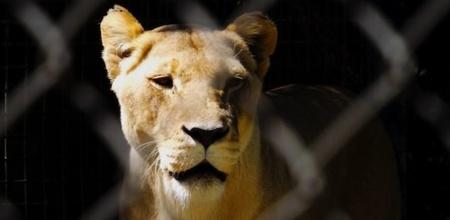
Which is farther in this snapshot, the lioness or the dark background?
the dark background

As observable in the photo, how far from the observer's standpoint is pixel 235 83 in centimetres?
353

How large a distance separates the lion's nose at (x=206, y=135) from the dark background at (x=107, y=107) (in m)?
2.29

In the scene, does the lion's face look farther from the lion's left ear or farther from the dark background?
the dark background

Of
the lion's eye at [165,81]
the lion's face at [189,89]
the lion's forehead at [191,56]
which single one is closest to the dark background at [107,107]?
the lion's face at [189,89]

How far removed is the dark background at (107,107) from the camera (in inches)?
215

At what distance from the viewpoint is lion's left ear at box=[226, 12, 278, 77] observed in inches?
150

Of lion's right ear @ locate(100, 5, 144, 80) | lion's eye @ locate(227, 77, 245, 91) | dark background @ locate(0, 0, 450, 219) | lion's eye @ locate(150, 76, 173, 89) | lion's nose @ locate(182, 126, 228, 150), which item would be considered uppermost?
lion's nose @ locate(182, 126, 228, 150)

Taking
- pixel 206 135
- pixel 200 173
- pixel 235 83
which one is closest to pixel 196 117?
pixel 206 135

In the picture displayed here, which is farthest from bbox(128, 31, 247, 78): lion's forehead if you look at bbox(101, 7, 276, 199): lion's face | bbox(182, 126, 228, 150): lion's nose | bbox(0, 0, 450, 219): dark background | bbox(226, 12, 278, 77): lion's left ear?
bbox(0, 0, 450, 219): dark background

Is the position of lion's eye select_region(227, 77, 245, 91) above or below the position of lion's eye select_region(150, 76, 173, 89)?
above

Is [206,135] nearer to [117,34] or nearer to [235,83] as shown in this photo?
[235,83]

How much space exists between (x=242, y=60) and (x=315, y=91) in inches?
43.7

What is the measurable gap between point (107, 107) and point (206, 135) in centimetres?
261

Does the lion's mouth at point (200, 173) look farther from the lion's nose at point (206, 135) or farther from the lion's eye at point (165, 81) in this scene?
the lion's eye at point (165, 81)
